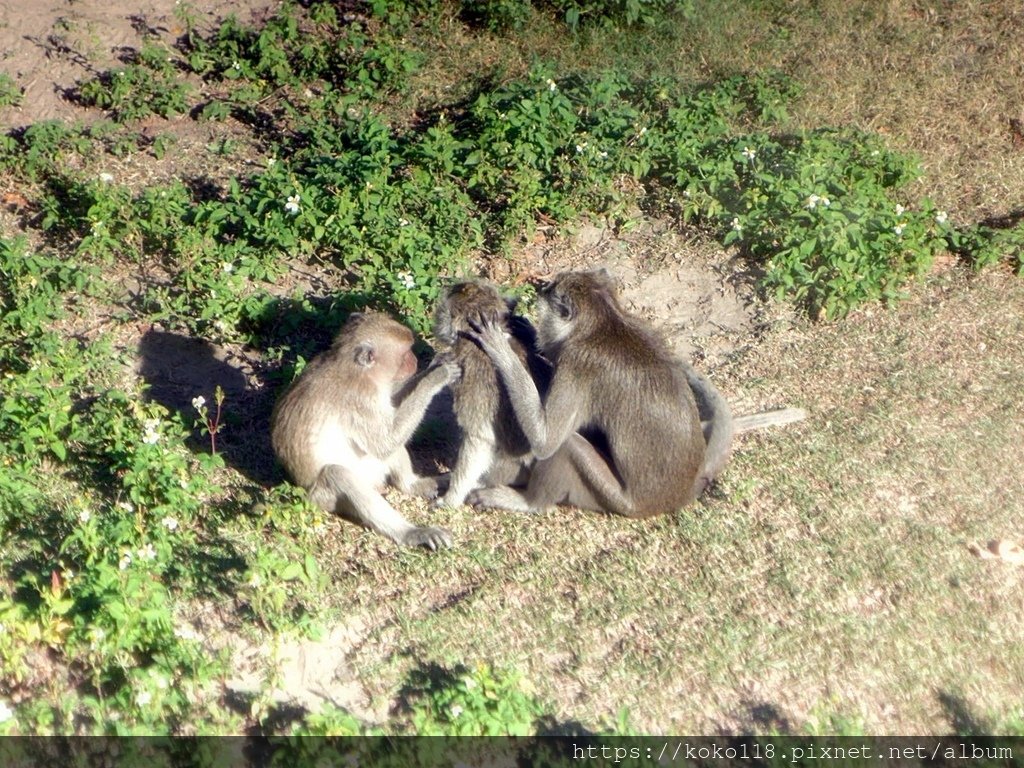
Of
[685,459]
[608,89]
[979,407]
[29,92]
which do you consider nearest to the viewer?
[685,459]

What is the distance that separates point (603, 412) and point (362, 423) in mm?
1372

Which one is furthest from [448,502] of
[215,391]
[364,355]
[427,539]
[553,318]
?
[215,391]

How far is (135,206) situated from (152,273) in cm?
56

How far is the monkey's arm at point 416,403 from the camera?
22.3ft

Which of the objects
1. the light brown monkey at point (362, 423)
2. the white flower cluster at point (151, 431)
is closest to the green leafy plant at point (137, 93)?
the light brown monkey at point (362, 423)

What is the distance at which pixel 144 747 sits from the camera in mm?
5152

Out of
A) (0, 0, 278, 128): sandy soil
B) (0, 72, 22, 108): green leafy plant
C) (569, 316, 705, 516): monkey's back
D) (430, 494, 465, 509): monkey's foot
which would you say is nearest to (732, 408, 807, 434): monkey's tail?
(569, 316, 705, 516): monkey's back

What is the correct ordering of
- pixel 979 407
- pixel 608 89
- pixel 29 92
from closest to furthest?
pixel 979 407 < pixel 608 89 < pixel 29 92

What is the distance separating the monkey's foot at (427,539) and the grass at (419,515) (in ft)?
0.24

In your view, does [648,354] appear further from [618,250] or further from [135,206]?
[135,206]

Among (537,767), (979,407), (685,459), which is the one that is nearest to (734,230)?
(979,407)

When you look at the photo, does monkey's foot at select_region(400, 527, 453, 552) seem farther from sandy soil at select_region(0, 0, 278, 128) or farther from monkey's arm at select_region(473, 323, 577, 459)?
sandy soil at select_region(0, 0, 278, 128)

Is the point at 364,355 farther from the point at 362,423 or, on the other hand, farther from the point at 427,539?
the point at 427,539

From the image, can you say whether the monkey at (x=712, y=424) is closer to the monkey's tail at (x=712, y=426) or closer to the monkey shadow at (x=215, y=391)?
the monkey's tail at (x=712, y=426)
